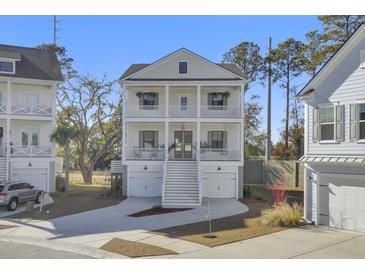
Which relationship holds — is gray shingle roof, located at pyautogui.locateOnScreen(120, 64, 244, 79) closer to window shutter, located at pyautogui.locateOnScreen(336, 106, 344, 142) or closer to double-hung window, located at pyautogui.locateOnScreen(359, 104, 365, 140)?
window shutter, located at pyautogui.locateOnScreen(336, 106, 344, 142)

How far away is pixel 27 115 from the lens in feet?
98.7

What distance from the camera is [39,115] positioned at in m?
30.5

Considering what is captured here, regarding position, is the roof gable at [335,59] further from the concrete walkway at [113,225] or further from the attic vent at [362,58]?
the concrete walkway at [113,225]

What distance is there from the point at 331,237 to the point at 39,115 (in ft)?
74.9

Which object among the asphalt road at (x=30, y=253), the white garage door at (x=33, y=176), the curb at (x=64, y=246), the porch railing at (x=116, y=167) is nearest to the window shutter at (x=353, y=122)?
the curb at (x=64, y=246)

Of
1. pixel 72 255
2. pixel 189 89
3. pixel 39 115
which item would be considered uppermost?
pixel 189 89

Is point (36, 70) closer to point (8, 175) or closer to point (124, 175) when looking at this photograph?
point (8, 175)

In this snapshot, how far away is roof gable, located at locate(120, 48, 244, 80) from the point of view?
2931 cm

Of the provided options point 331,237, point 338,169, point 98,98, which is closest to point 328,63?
point 338,169

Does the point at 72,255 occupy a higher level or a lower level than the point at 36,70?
lower

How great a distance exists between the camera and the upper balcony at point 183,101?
30.0 m

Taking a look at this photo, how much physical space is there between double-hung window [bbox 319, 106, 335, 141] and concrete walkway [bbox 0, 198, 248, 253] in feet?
20.6

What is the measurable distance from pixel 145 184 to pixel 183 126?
5456 millimetres
